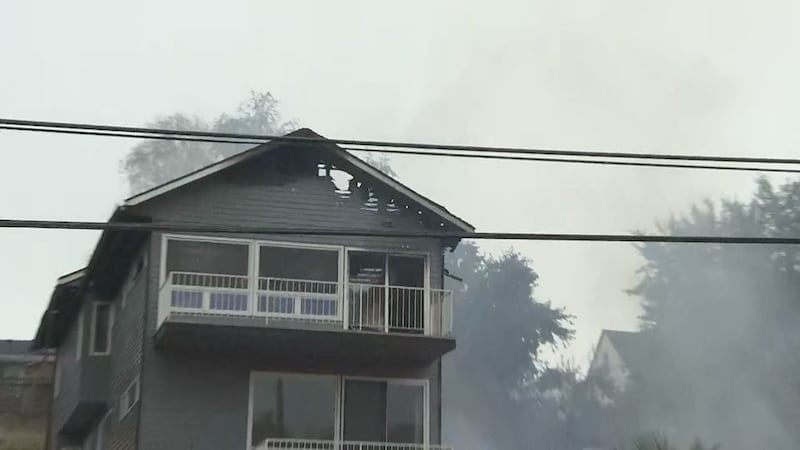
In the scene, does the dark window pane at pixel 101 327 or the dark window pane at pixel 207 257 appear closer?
the dark window pane at pixel 207 257

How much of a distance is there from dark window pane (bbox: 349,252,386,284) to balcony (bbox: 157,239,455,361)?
0.02m

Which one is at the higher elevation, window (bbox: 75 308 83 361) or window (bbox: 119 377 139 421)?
window (bbox: 75 308 83 361)

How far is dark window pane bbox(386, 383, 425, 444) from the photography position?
22.9 m

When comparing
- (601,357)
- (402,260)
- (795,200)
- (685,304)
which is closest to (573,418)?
(601,357)

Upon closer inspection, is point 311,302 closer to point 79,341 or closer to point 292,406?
point 292,406

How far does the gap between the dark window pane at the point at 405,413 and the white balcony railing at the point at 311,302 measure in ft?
3.79

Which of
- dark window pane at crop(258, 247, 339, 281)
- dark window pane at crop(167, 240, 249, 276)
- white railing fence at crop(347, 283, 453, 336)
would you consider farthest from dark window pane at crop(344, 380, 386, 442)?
dark window pane at crop(167, 240, 249, 276)

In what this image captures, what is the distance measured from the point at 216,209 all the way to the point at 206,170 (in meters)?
0.83

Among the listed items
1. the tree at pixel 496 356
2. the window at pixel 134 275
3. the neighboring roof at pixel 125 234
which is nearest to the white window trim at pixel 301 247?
the neighboring roof at pixel 125 234

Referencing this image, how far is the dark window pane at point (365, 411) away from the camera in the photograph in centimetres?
2264

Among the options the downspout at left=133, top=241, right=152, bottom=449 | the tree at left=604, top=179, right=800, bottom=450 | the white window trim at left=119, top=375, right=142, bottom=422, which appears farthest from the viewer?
the tree at left=604, top=179, right=800, bottom=450

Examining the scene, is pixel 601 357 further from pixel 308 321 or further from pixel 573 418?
pixel 308 321

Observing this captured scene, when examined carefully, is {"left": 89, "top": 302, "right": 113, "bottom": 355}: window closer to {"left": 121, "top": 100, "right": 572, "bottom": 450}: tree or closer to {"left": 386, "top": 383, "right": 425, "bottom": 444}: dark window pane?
{"left": 386, "top": 383, "right": 425, "bottom": 444}: dark window pane

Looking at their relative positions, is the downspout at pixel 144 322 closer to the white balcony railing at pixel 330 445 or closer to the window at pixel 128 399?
the window at pixel 128 399
